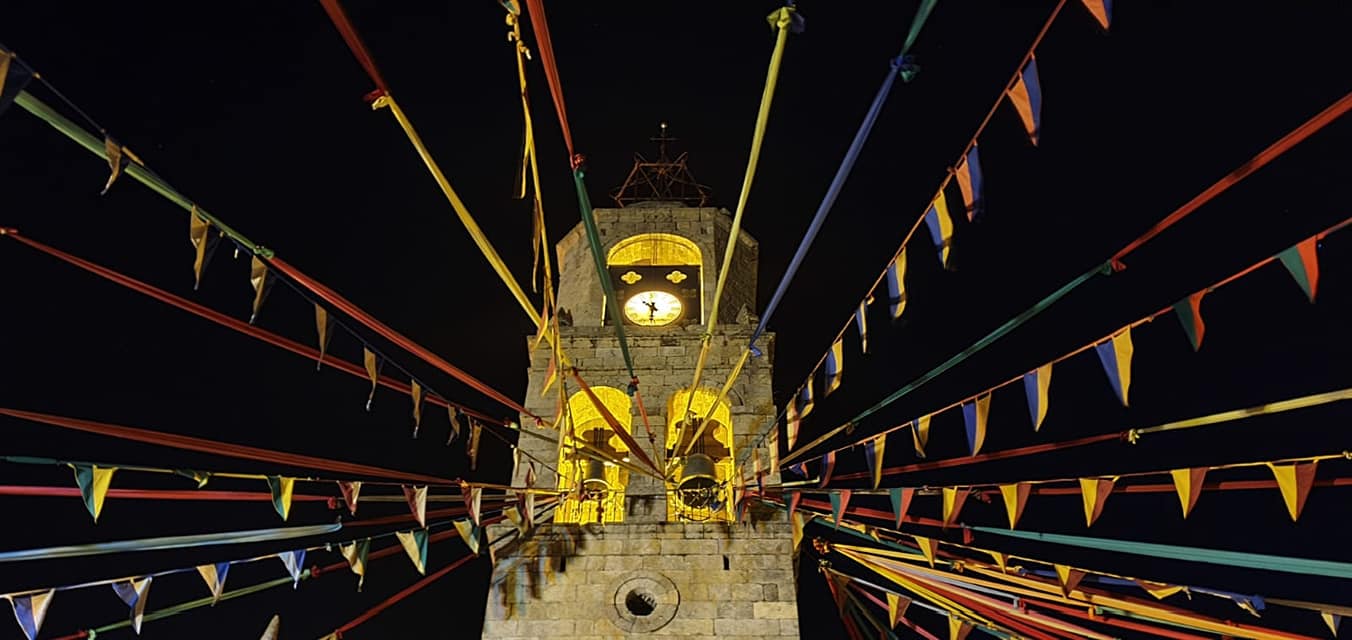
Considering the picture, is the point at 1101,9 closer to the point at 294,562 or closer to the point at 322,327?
the point at 322,327

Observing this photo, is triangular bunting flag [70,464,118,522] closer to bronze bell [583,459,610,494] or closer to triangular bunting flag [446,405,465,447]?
triangular bunting flag [446,405,465,447]

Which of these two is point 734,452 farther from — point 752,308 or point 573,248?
point 573,248

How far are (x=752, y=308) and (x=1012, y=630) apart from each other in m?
7.89

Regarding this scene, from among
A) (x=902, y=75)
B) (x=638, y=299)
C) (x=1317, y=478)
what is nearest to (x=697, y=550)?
(x=638, y=299)

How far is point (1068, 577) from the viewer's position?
7.88 meters

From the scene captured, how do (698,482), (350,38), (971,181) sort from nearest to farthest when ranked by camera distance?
(350,38) → (971,181) → (698,482)

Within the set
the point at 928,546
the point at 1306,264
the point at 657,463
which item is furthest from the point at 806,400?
the point at 1306,264

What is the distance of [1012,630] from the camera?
8.80 metres

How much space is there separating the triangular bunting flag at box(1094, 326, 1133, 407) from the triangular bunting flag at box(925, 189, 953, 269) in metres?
1.42

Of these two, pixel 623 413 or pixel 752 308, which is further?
pixel 752 308

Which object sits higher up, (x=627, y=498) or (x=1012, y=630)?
(x=627, y=498)

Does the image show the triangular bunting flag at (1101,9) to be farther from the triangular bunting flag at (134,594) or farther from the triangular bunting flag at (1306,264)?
the triangular bunting flag at (134,594)

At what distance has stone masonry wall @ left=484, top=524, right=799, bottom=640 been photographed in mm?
10477

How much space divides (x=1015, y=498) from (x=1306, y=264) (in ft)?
11.4
